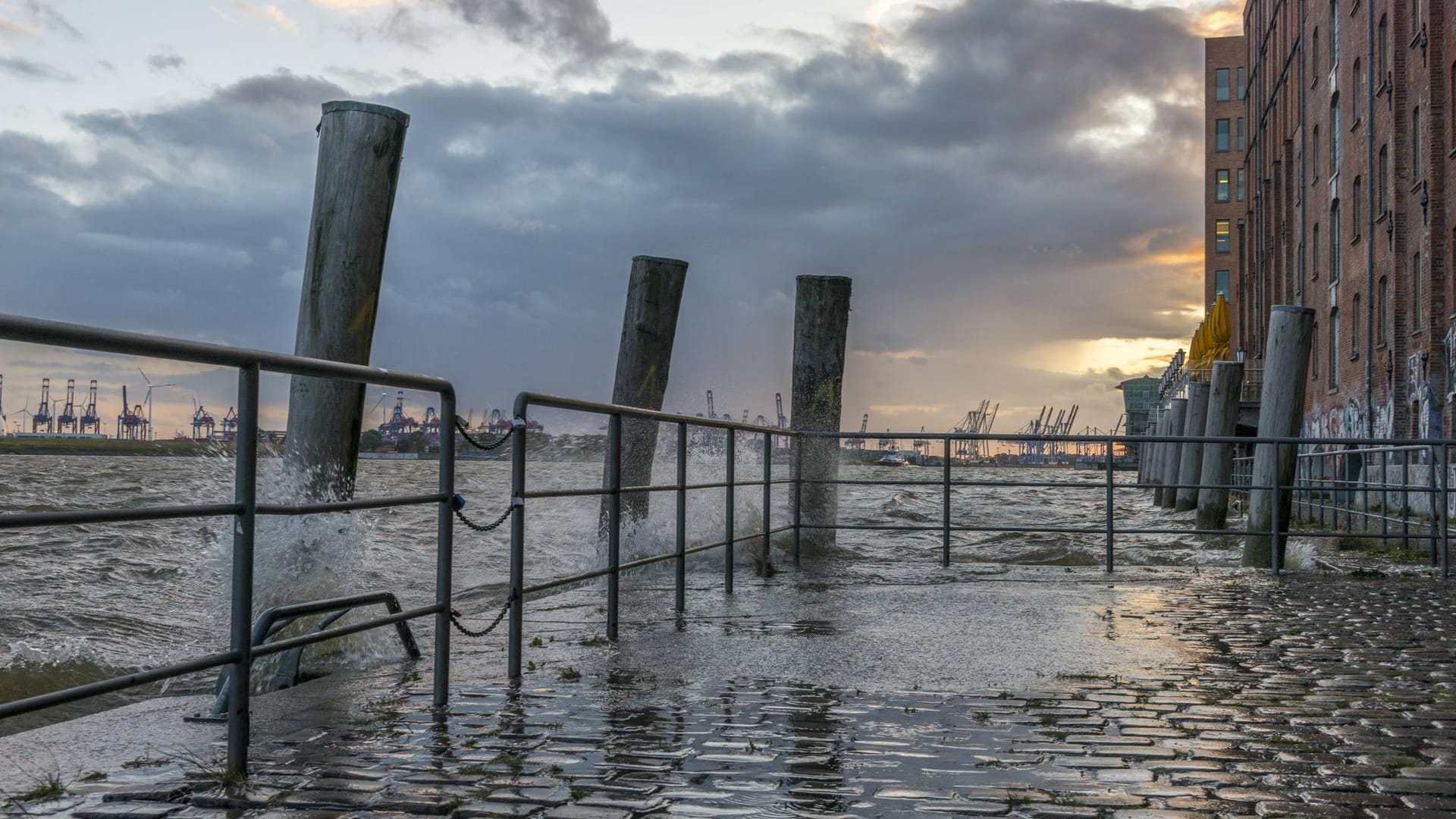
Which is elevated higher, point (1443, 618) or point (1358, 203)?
point (1358, 203)

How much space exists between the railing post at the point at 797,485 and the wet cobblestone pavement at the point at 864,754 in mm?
5787

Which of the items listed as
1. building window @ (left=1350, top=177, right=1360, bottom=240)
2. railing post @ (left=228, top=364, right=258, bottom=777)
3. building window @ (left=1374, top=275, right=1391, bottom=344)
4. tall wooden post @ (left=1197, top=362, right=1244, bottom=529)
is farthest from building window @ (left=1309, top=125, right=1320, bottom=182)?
railing post @ (left=228, top=364, right=258, bottom=777)

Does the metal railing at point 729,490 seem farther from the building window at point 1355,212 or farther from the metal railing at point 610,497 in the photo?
the building window at point 1355,212

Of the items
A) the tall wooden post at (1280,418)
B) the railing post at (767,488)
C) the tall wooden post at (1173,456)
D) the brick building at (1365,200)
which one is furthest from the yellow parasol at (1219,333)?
the railing post at (767,488)

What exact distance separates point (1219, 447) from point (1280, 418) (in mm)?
5926

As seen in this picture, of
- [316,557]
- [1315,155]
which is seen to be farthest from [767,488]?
[1315,155]

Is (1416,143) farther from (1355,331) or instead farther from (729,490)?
(729,490)

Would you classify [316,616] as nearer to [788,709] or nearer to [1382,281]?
[788,709]

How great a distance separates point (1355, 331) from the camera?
1185 inches

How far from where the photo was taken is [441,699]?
4.86 m

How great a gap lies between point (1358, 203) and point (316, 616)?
2980 cm

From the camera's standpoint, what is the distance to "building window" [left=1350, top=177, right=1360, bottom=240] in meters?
30.5

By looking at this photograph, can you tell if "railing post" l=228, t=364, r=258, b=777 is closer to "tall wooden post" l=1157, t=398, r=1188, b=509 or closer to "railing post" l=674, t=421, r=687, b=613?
"railing post" l=674, t=421, r=687, b=613

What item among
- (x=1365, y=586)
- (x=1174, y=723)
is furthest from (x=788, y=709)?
(x=1365, y=586)
